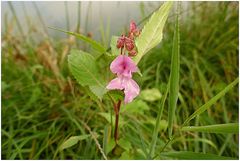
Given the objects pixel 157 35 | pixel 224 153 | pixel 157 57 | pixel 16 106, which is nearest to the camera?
pixel 157 35

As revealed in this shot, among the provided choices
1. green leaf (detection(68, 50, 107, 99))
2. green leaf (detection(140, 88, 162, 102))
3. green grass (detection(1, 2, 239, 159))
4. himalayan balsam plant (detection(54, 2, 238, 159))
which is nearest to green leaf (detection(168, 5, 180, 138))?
himalayan balsam plant (detection(54, 2, 238, 159))

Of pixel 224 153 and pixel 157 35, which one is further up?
pixel 157 35

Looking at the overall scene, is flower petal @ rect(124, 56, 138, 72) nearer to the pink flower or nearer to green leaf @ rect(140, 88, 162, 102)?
the pink flower

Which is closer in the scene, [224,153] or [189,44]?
[224,153]

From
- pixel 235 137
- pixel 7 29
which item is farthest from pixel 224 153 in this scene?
pixel 7 29

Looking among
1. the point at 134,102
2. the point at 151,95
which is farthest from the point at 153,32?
the point at 151,95

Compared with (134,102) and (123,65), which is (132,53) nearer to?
(123,65)

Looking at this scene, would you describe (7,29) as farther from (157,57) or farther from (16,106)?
(157,57)
